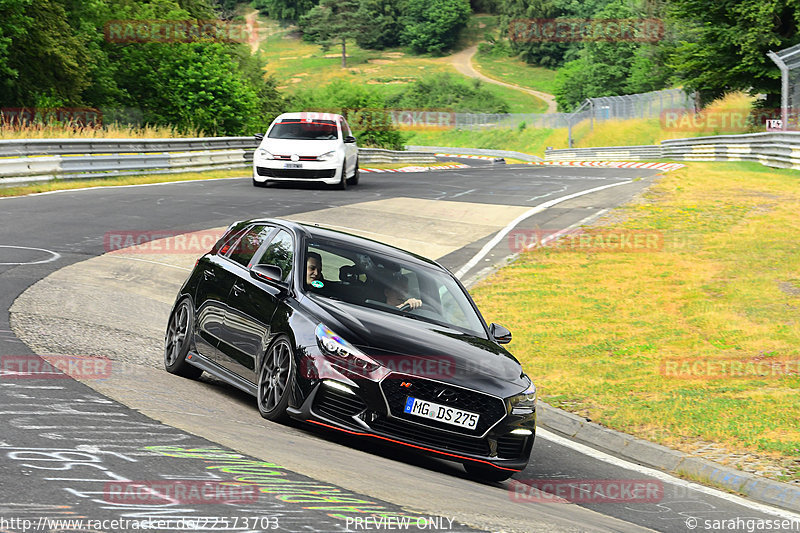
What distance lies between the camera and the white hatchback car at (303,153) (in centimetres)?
2705

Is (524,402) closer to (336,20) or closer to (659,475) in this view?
(659,475)

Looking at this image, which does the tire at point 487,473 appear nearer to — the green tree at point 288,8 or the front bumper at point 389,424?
the front bumper at point 389,424

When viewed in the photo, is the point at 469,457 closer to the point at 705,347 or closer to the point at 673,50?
the point at 705,347

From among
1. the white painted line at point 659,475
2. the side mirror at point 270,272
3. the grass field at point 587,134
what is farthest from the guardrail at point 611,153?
the side mirror at point 270,272

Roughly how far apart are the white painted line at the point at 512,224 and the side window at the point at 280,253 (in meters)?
8.30

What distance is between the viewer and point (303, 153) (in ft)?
88.7

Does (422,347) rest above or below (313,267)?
below

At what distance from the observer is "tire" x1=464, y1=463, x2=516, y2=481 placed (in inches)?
291

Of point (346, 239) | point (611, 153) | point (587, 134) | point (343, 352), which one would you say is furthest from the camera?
point (587, 134)

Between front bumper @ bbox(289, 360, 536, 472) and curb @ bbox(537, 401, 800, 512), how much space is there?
1925mm

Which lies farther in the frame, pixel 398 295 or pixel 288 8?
pixel 288 8

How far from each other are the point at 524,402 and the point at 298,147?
66.8 ft

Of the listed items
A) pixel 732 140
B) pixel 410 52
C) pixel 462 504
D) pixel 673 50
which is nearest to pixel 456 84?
pixel 410 52

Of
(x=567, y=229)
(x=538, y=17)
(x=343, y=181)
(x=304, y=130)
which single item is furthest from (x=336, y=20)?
(x=567, y=229)
